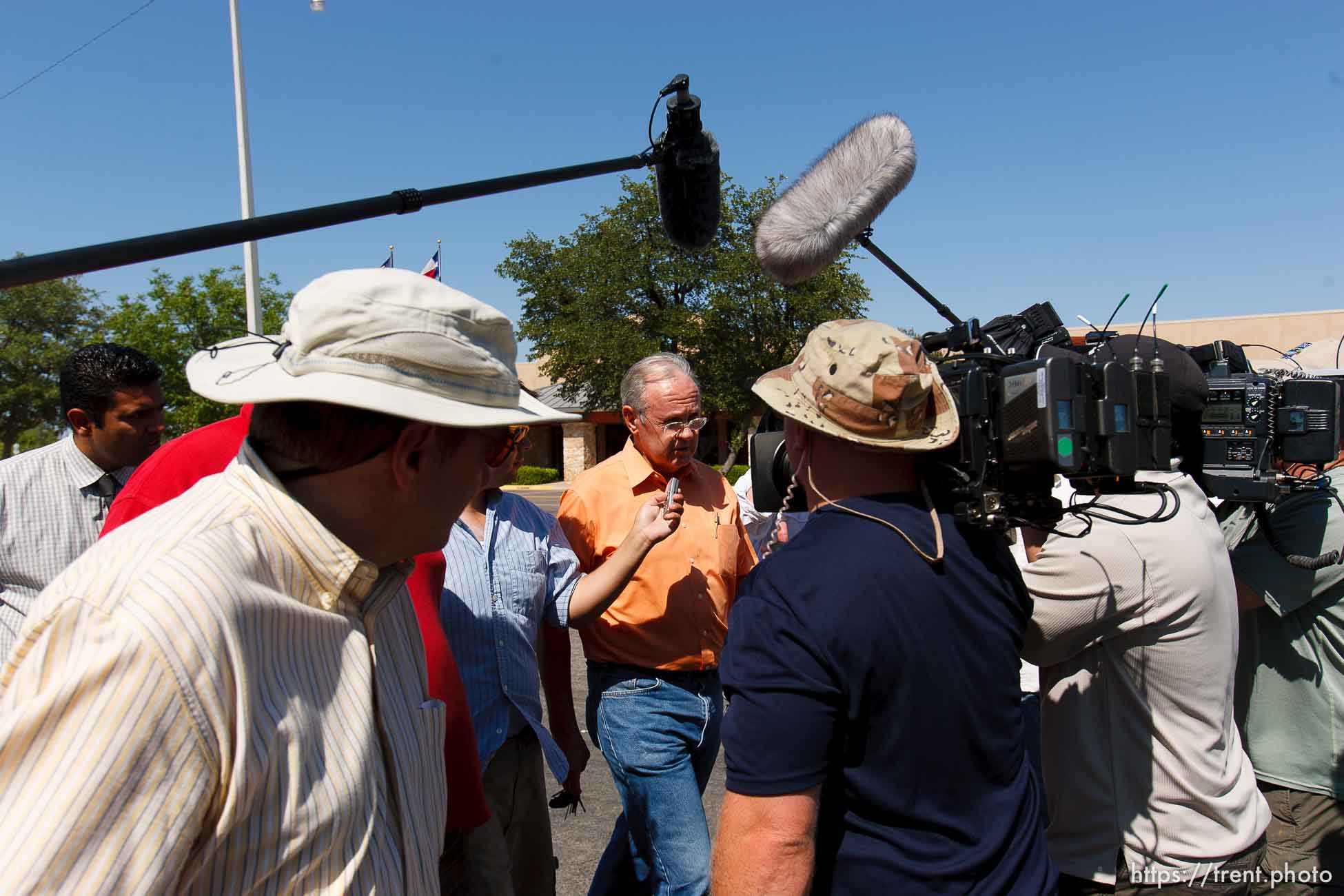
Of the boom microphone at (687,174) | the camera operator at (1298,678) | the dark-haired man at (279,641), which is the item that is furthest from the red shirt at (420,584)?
the camera operator at (1298,678)

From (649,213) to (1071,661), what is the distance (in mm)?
31429

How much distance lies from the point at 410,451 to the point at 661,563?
7.05 feet

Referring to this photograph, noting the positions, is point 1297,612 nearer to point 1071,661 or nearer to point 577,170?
point 1071,661

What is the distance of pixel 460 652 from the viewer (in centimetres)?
284

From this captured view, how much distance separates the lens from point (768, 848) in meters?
1.64

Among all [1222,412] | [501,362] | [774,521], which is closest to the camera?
[501,362]

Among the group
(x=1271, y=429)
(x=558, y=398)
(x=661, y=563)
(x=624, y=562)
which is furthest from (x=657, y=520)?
(x=558, y=398)

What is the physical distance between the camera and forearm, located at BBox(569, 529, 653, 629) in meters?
3.00

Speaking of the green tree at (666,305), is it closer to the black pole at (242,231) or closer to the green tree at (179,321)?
the green tree at (179,321)

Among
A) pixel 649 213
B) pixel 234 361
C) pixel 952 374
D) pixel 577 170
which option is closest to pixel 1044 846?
pixel 952 374

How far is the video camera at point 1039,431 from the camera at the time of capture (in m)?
1.87

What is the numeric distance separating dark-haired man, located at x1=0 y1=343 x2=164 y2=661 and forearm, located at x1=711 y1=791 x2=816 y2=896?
9.42ft

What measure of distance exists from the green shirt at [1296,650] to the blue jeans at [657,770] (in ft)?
5.93

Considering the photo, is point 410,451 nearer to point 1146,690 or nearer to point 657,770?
point 1146,690
